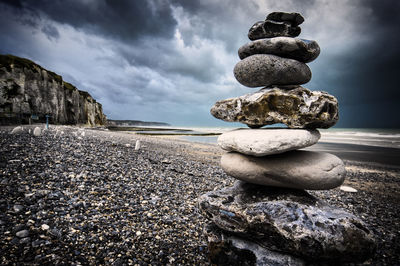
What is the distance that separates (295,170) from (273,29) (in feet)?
12.2

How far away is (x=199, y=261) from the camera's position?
3812 millimetres

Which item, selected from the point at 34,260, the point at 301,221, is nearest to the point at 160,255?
the point at 34,260

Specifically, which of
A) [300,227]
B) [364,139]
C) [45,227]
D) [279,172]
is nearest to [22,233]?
[45,227]

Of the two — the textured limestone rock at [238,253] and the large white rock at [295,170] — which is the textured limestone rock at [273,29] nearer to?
the large white rock at [295,170]

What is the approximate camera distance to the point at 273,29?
4855 mm

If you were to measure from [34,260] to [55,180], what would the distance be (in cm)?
325

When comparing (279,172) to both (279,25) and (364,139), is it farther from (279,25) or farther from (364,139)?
(364,139)

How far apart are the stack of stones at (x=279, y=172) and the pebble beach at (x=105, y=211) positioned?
86 cm

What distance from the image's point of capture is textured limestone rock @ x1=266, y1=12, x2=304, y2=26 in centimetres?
472

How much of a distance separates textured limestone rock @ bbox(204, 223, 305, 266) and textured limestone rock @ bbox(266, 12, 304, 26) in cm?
549

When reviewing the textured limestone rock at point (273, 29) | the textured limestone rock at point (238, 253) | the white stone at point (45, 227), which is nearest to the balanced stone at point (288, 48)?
the textured limestone rock at point (273, 29)

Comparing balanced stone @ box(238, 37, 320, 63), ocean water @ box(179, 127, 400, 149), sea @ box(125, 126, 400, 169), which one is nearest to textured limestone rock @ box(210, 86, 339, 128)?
balanced stone @ box(238, 37, 320, 63)

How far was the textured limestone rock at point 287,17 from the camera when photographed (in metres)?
4.72

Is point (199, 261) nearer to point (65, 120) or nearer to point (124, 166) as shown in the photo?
point (124, 166)
